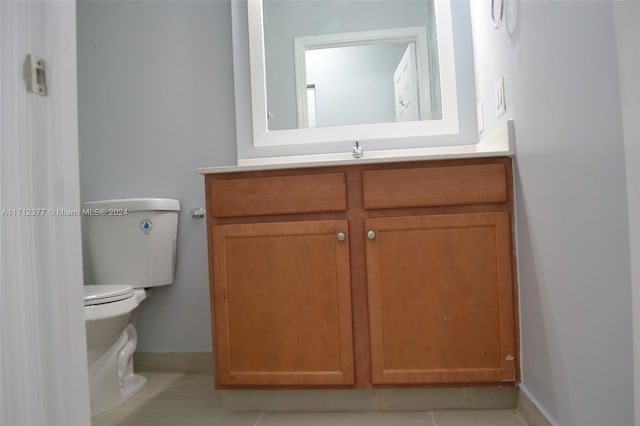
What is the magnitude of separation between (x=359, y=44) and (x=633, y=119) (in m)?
1.60

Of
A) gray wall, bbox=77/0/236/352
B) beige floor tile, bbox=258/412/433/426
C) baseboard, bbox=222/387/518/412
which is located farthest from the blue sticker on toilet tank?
beige floor tile, bbox=258/412/433/426

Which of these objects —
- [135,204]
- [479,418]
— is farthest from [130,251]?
[479,418]

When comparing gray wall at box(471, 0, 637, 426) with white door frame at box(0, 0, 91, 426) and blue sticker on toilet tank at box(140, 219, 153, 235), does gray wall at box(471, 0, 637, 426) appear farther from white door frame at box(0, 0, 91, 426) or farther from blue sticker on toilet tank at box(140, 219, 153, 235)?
blue sticker on toilet tank at box(140, 219, 153, 235)

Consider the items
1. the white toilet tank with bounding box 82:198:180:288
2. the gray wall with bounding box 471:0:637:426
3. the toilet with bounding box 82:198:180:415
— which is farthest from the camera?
the white toilet tank with bounding box 82:198:180:288

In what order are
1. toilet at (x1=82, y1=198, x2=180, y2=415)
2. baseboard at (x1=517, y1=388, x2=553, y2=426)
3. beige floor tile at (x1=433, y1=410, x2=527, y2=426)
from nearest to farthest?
1. baseboard at (x1=517, y1=388, x2=553, y2=426)
2. beige floor tile at (x1=433, y1=410, x2=527, y2=426)
3. toilet at (x1=82, y1=198, x2=180, y2=415)

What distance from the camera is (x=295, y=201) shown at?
150 cm

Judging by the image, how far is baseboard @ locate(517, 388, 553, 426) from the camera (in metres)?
1.24

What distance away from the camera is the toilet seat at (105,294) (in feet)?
5.12

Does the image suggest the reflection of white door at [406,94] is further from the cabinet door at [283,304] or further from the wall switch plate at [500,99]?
the cabinet door at [283,304]

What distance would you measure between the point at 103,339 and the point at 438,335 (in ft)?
4.14

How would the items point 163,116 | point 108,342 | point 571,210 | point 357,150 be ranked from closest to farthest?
point 571,210 → point 108,342 → point 357,150 → point 163,116

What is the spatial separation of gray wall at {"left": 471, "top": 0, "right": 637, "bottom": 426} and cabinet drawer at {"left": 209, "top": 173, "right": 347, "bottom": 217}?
0.62 metres

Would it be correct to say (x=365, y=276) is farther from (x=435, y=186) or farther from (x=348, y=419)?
(x=348, y=419)

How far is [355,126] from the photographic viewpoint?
1.98 m
